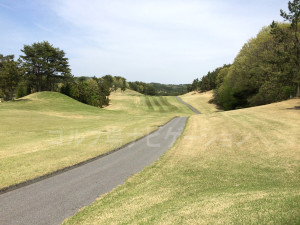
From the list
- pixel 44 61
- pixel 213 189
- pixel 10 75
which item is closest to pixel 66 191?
pixel 213 189

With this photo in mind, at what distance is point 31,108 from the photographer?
167ft

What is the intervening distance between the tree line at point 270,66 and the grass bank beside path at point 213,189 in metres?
16.2

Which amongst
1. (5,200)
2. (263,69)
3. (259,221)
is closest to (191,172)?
(259,221)

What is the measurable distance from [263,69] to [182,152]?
124 ft

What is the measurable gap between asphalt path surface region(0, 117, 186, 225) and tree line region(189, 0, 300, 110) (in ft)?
79.4

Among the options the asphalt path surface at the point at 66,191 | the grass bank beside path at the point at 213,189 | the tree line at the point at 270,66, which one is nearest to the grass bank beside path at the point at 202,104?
the tree line at the point at 270,66

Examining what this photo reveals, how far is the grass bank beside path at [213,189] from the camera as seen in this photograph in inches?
226

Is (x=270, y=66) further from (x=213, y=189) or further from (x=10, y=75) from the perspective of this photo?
(x=10, y=75)

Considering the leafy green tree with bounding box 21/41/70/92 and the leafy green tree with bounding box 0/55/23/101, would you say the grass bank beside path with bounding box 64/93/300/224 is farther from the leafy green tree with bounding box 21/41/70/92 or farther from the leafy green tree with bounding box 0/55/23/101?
the leafy green tree with bounding box 21/41/70/92

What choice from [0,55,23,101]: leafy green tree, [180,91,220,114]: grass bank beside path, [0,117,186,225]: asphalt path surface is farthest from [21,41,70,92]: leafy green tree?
[0,117,186,225]: asphalt path surface

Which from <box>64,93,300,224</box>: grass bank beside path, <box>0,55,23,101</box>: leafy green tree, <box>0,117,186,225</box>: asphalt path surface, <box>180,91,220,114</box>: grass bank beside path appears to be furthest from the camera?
<box>180,91,220,114</box>: grass bank beside path

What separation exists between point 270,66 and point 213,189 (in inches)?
1754

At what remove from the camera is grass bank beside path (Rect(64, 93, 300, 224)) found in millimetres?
5747

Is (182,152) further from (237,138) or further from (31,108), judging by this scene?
(31,108)
